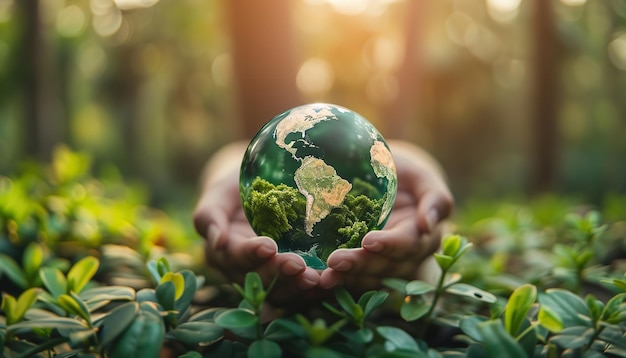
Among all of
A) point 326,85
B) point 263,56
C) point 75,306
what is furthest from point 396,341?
point 326,85

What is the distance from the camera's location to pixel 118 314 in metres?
1.59

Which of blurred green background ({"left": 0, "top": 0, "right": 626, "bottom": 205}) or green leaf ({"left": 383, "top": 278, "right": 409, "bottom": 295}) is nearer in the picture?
green leaf ({"left": 383, "top": 278, "right": 409, "bottom": 295})

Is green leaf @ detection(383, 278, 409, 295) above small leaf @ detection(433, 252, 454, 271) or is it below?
below

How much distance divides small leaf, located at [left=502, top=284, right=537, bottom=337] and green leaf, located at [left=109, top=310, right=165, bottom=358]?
979mm

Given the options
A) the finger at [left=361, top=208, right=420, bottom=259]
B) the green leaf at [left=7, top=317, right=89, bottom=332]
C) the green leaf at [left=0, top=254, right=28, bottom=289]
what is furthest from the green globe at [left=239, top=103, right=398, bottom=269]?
the green leaf at [left=0, top=254, right=28, bottom=289]

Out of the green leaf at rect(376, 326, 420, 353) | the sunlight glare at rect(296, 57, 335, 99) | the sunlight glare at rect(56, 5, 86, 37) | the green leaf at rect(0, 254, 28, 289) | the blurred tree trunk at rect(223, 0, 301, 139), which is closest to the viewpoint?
the green leaf at rect(376, 326, 420, 353)

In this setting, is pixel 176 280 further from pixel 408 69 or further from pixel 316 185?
pixel 408 69

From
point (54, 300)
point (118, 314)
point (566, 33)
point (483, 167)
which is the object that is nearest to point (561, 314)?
point (118, 314)

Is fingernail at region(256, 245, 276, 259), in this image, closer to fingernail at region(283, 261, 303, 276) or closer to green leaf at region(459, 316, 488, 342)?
fingernail at region(283, 261, 303, 276)

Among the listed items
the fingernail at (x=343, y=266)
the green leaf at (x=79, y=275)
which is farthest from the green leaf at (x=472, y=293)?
the green leaf at (x=79, y=275)

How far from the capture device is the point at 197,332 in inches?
64.5

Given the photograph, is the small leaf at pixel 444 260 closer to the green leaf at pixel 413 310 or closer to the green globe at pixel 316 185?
the green leaf at pixel 413 310

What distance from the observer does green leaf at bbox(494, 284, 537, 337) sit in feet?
5.21

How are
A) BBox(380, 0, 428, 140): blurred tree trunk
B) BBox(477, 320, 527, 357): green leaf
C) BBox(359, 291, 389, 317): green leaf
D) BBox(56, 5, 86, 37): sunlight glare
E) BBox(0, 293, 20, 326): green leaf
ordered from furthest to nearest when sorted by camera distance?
1. BBox(56, 5, 86, 37): sunlight glare
2. BBox(380, 0, 428, 140): blurred tree trunk
3. BBox(0, 293, 20, 326): green leaf
4. BBox(359, 291, 389, 317): green leaf
5. BBox(477, 320, 527, 357): green leaf
